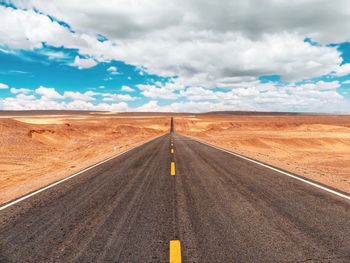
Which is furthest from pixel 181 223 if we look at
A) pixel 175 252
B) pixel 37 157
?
pixel 37 157

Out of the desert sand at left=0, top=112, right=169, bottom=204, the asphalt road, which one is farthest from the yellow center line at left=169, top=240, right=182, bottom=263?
the desert sand at left=0, top=112, right=169, bottom=204

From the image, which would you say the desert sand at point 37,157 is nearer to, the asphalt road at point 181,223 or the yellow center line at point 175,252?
the asphalt road at point 181,223

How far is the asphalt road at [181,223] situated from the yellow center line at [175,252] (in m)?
0.08

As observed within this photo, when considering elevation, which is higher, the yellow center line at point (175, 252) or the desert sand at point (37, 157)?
the yellow center line at point (175, 252)

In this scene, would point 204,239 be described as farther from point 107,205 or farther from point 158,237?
point 107,205

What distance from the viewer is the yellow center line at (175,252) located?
3963 millimetres

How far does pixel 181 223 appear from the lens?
5.38 metres

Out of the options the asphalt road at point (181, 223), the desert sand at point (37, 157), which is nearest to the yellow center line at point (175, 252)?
the asphalt road at point (181, 223)

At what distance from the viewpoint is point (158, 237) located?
4.79 metres

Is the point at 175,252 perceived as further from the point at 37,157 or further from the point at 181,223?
the point at 37,157

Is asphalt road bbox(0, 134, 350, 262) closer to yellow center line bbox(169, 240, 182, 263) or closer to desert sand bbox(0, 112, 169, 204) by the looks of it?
yellow center line bbox(169, 240, 182, 263)

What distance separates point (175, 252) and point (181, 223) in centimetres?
119

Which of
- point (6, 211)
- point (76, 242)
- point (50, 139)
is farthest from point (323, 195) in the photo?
point (50, 139)

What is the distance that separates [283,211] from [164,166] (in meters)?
6.99
